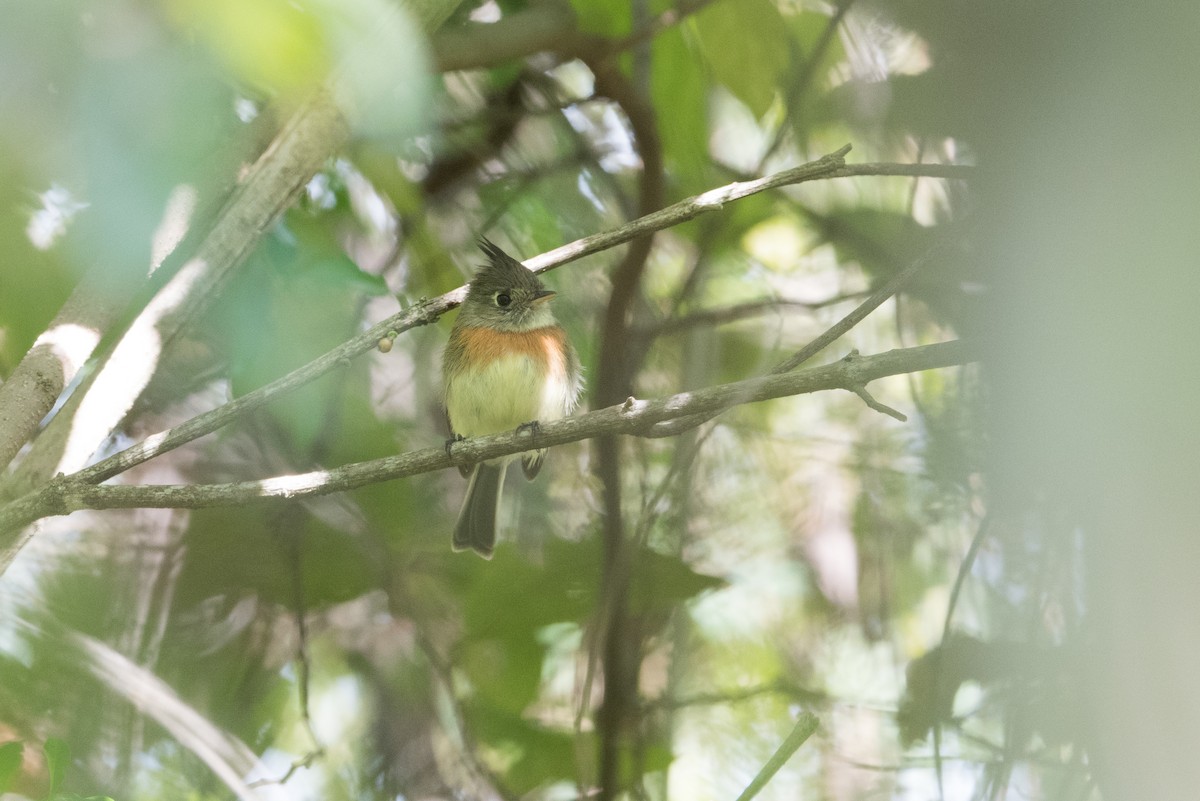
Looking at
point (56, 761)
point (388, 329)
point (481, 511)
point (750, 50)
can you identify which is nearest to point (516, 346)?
point (481, 511)

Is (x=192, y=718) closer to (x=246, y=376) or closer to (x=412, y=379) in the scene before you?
(x=246, y=376)

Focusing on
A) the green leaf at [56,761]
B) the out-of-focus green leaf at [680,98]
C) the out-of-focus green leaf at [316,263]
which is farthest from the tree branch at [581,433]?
the out-of-focus green leaf at [680,98]

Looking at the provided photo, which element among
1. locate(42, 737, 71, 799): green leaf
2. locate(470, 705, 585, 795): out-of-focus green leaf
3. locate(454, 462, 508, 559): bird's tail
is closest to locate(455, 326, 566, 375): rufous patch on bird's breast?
locate(454, 462, 508, 559): bird's tail

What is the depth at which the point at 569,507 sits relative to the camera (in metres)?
4.31

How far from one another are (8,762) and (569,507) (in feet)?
8.53

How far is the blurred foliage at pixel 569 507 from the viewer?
9.61 ft

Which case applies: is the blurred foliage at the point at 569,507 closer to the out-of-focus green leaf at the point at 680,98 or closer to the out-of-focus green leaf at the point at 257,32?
the out-of-focus green leaf at the point at 680,98

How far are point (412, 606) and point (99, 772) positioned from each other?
1232 millimetres

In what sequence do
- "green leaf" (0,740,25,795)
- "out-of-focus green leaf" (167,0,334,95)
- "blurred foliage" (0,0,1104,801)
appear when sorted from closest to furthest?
"out-of-focus green leaf" (167,0,334,95) < "green leaf" (0,740,25,795) < "blurred foliage" (0,0,1104,801)

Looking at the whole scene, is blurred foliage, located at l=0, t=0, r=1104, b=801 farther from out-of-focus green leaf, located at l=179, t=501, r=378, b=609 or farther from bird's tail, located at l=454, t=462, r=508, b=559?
bird's tail, located at l=454, t=462, r=508, b=559

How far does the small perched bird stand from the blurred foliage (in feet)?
0.63

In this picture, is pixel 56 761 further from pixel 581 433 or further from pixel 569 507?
pixel 569 507

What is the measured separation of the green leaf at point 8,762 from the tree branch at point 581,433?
0.48 metres

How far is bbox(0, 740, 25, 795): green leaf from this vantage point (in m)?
1.88
